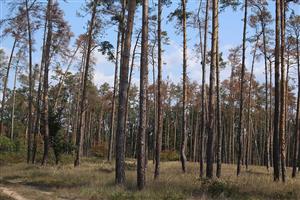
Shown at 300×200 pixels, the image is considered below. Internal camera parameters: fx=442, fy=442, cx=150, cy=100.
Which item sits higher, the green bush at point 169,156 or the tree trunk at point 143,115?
the tree trunk at point 143,115

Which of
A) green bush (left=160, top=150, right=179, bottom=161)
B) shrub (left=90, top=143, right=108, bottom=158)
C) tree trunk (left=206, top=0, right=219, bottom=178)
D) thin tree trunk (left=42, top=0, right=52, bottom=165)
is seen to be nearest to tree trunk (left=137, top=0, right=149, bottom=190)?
tree trunk (left=206, top=0, right=219, bottom=178)

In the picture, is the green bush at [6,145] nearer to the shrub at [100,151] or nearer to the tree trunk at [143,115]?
the shrub at [100,151]

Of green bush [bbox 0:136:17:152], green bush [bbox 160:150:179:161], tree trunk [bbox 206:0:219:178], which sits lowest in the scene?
green bush [bbox 160:150:179:161]

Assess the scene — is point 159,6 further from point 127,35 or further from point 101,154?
point 101,154

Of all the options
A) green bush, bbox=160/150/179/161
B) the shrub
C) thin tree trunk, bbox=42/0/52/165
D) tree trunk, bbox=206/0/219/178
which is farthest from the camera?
the shrub

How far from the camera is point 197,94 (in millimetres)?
→ 58344

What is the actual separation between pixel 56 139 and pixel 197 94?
31.9 meters

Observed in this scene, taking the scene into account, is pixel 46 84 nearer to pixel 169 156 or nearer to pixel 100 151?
pixel 169 156

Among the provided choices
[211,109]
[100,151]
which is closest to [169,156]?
[100,151]

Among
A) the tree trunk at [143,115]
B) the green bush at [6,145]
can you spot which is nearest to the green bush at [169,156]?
the green bush at [6,145]

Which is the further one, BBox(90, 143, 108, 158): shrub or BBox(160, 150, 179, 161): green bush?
BBox(90, 143, 108, 158): shrub

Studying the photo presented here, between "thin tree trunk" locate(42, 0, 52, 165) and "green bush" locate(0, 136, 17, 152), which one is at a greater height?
"thin tree trunk" locate(42, 0, 52, 165)

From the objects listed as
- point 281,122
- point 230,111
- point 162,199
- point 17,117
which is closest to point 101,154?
point 230,111

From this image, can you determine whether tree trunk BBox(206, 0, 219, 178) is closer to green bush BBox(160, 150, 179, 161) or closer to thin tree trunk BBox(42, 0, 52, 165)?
thin tree trunk BBox(42, 0, 52, 165)
